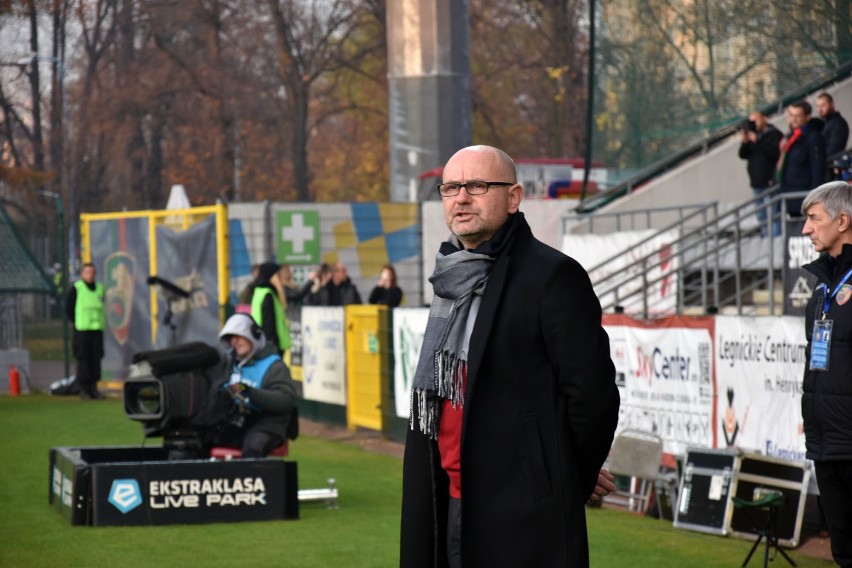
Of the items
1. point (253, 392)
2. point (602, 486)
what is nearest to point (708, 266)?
point (253, 392)

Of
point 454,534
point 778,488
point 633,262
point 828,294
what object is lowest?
point 778,488

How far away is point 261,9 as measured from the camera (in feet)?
154

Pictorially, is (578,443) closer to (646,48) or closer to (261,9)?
(646,48)

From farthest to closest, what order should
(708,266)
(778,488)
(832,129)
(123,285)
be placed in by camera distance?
1. (123,285)
2. (708,266)
3. (832,129)
4. (778,488)

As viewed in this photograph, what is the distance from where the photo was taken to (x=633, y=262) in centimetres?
1656

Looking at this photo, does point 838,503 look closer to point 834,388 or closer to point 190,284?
point 834,388

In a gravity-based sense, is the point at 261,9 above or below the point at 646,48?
above

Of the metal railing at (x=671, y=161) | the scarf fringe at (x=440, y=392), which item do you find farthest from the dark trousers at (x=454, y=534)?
the metal railing at (x=671, y=161)

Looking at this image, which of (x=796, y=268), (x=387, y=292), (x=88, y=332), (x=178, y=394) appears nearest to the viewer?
(x=178, y=394)

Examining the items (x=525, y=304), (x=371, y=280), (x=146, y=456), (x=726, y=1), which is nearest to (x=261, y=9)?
(x=371, y=280)

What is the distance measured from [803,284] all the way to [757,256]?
4701mm

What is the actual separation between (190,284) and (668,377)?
11.3 meters

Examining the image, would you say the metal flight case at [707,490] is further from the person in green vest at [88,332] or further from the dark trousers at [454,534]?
the person in green vest at [88,332]

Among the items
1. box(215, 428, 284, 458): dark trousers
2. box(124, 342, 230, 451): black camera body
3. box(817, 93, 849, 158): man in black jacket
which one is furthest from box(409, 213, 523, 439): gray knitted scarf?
box(817, 93, 849, 158): man in black jacket
